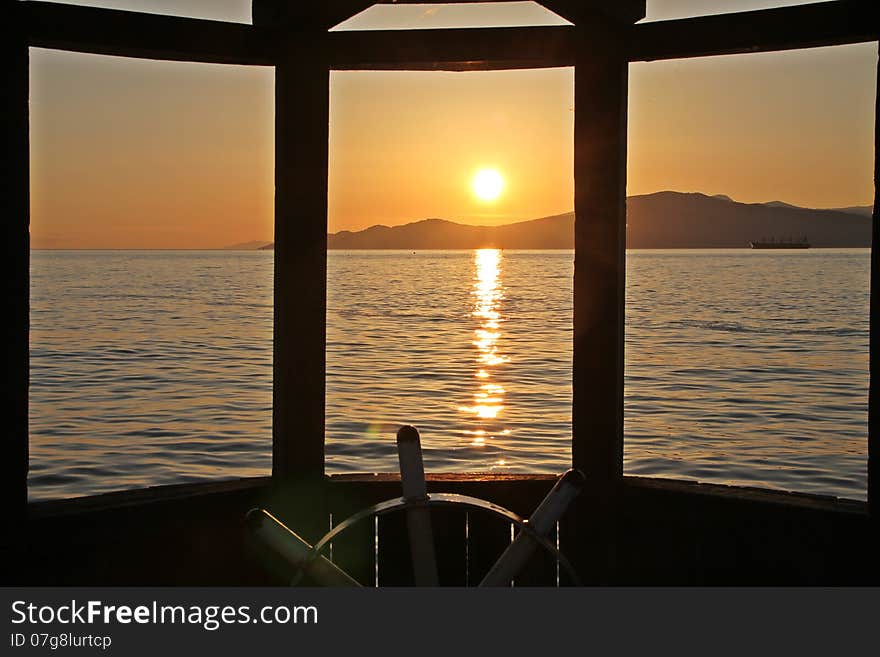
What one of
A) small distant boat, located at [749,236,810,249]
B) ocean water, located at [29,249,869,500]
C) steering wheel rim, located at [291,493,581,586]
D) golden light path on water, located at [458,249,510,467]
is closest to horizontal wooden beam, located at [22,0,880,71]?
steering wheel rim, located at [291,493,581,586]

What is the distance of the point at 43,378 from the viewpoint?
47.2 ft

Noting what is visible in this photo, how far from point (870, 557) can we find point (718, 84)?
46.0 meters

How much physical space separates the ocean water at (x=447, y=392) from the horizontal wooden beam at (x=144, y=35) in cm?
534

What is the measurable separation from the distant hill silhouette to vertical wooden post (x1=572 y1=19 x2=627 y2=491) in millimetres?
58350

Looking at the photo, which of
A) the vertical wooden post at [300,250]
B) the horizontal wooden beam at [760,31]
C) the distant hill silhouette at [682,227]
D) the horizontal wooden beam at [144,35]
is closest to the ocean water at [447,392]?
the vertical wooden post at [300,250]

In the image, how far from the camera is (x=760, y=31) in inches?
126

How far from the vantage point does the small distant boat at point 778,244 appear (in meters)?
104

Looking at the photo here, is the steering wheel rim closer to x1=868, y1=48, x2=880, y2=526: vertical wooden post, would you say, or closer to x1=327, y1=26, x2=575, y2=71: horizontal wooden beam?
x1=868, y1=48, x2=880, y2=526: vertical wooden post

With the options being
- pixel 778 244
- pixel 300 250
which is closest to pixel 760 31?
pixel 300 250

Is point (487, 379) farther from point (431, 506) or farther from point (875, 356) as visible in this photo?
point (431, 506)

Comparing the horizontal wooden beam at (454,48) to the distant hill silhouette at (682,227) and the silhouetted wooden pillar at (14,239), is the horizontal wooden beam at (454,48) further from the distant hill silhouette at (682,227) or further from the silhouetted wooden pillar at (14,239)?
the distant hill silhouette at (682,227)

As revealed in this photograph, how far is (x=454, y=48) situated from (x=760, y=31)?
90cm
